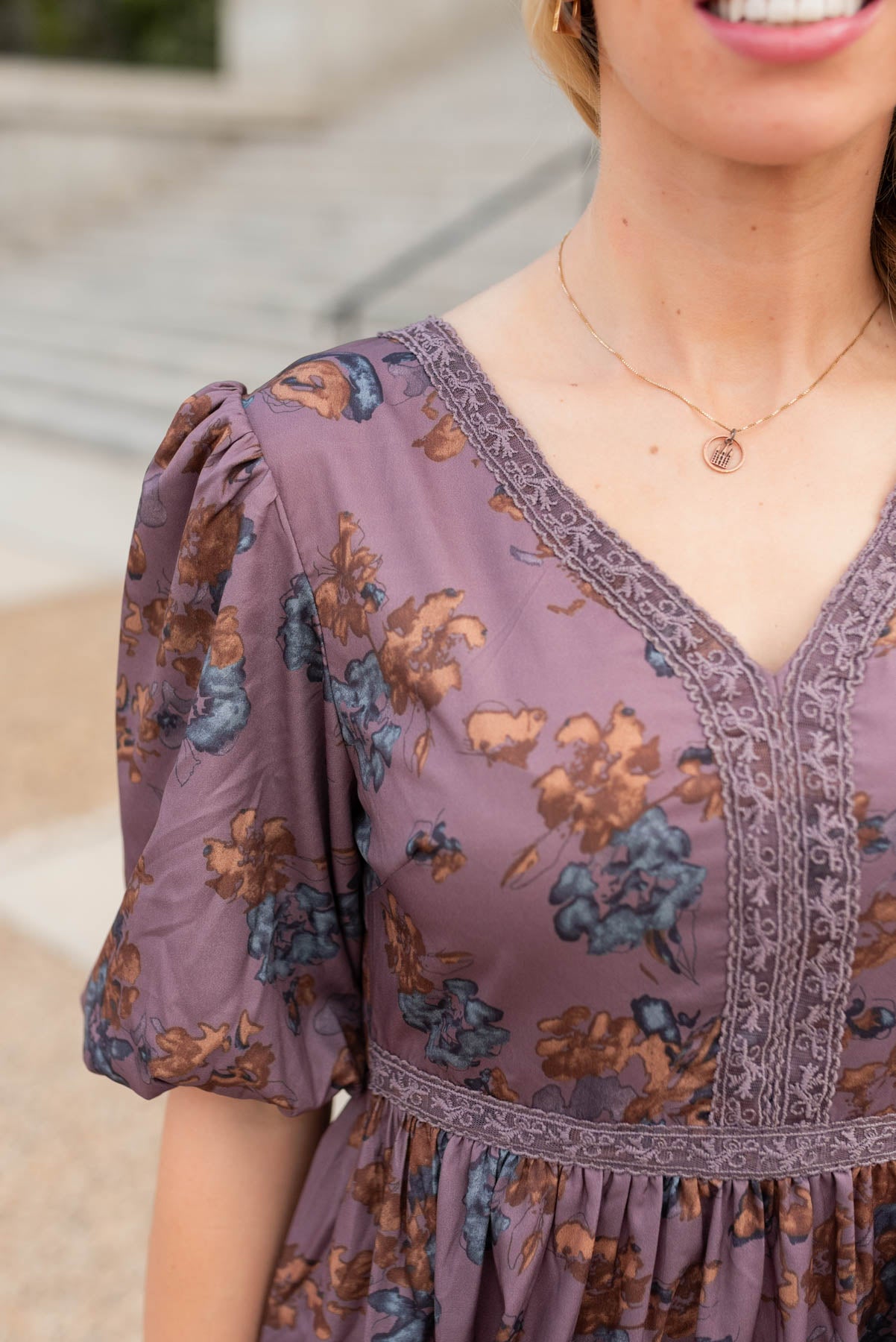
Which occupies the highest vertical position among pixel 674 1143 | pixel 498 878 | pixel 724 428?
pixel 724 428

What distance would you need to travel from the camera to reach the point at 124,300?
9320mm

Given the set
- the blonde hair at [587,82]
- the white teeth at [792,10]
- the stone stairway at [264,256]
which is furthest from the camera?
the stone stairway at [264,256]

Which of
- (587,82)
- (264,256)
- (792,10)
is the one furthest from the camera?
(264,256)

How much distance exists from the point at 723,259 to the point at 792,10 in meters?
0.20

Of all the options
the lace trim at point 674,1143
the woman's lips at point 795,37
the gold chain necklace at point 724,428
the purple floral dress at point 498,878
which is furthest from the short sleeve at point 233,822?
the woman's lips at point 795,37

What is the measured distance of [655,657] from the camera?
0.92m

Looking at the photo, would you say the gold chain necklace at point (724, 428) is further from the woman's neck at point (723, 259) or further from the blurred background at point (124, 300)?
the blurred background at point (124, 300)

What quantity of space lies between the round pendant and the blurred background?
92 centimetres

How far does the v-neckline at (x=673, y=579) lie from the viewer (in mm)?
931

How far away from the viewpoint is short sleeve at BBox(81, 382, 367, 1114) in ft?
3.20

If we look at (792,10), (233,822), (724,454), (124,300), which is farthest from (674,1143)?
(124,300)

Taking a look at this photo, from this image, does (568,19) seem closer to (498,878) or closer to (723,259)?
(723,259)

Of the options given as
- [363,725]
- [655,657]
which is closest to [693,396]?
[655,657]

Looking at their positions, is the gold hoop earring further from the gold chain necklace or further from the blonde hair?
the gold chain necklace
